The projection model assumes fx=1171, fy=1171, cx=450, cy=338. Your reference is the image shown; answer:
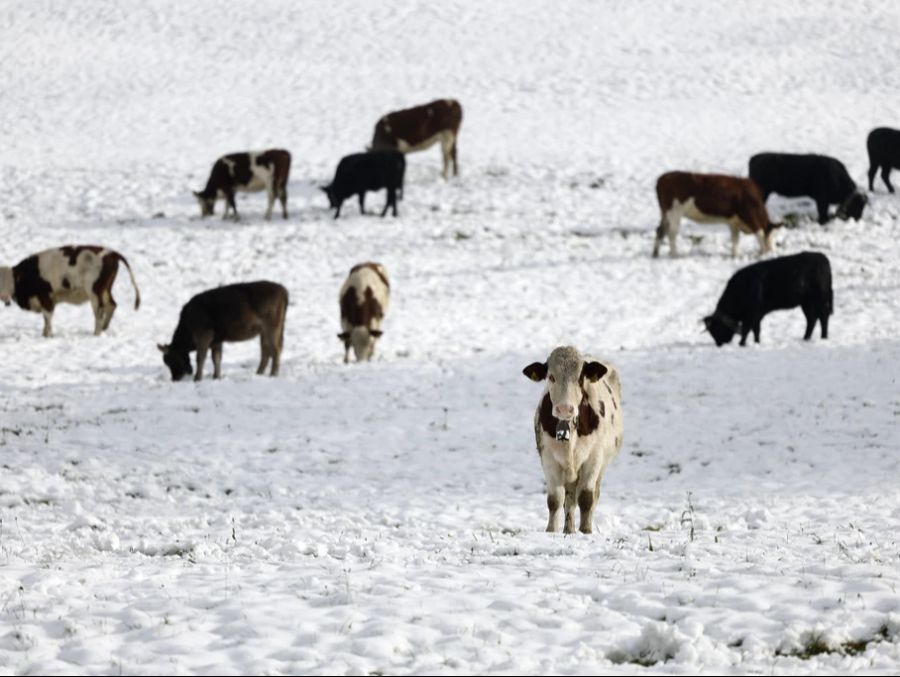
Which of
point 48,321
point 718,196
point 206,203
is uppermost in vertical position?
point 718,196

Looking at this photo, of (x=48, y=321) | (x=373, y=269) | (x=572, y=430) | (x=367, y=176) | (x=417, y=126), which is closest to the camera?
(x=572, y=430)

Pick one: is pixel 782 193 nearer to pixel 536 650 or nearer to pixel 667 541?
pixel 667 541

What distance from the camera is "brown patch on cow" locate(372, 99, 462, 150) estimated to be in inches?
1212

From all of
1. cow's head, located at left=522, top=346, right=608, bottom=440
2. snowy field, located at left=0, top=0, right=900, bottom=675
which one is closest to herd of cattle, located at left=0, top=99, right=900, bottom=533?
cow's head, located at left=522, top=346, right=608, bottom=440

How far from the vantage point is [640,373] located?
15.9m

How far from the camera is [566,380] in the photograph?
9.04 meters

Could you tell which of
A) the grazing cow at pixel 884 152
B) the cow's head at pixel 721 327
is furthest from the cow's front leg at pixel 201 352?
the grazing cow at pixel 884 152

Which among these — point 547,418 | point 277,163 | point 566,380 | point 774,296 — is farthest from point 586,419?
point 277,163

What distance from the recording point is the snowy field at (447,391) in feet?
22.1

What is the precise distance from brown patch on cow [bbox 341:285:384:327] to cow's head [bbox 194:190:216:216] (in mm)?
10038

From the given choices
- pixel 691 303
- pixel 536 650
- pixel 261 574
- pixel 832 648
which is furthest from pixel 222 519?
pixel 691 303

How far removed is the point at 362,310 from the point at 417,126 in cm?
1384

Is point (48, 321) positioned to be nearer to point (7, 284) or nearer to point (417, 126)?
point (7, 284)

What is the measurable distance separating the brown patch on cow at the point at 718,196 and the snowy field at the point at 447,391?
0.90m
